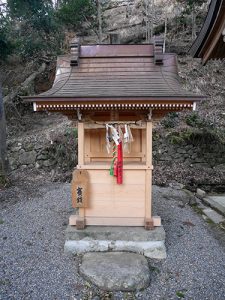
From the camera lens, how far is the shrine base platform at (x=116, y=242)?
496 centimetres

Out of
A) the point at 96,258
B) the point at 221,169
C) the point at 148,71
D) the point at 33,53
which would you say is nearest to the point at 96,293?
the point at 96,258

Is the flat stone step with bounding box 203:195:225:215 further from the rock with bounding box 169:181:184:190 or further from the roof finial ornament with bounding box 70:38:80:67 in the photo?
the roof finial ornament with bounding box 70:38:80:67

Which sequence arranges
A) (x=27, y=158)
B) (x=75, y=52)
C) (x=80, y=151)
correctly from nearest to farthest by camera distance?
(x=80, y=151) → (x=75, y=52) → (x=27, y=158)

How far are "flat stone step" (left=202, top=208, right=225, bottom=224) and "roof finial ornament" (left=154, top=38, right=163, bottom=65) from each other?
156 inches

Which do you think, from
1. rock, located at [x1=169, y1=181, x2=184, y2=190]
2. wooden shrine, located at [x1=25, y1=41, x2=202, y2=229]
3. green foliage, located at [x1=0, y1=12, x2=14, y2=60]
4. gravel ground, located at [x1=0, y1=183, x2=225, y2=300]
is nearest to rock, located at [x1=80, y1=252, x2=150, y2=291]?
gravel ground, located at [x1=0, y1=183, x2=225, y2=300]

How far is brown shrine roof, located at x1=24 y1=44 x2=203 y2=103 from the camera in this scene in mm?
4406

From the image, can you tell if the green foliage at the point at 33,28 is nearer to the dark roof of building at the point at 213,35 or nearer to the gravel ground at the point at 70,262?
the gravel ground at the point at 70,262

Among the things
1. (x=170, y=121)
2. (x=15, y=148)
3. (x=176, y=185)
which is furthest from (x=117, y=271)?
(x=170, y=121)

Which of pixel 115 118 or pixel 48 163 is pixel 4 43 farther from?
pixel 115 118

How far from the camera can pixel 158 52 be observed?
525cm

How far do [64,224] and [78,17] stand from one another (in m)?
13.8

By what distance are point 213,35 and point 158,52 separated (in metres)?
1.21

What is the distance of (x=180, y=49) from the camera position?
17.3 m

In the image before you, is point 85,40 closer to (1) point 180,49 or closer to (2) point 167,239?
(1) point 180,49
